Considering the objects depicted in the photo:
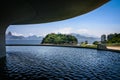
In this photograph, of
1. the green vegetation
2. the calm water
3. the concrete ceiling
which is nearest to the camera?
the calm water

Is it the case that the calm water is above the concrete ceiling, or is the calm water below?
below

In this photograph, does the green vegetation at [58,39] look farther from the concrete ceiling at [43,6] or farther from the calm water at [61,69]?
the concrete ceiling at [43,6]

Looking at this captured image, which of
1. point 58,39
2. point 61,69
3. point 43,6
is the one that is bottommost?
point 61,69

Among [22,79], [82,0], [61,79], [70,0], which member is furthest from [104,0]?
[22,79]

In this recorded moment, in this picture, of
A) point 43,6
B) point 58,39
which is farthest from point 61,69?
point 58,39

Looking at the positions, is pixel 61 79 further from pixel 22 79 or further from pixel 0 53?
pixel 0 53

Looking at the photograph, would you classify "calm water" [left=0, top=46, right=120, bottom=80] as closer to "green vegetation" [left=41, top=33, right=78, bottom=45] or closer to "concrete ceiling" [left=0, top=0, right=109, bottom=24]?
"concrete ceiling" [left=0, top=0, right=109, bottom=24]

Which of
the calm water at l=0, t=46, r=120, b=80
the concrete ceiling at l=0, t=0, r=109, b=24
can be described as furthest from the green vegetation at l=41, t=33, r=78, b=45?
the concrete ceiling at l=0, t=0, r=109, b=24

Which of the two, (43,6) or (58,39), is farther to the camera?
(58,39)

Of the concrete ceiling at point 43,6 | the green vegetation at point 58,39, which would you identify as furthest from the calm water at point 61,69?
the green vegetation at point 58,39

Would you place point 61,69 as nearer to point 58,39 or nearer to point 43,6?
point 43,6

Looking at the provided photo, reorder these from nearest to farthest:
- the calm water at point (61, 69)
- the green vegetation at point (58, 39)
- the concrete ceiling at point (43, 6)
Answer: the calm water at point (61, 69)
the concrete ceiling at point (43, 6)
the green vegetation at point (58, 39)

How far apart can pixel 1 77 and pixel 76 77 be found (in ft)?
20.5

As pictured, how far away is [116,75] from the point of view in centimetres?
1326
